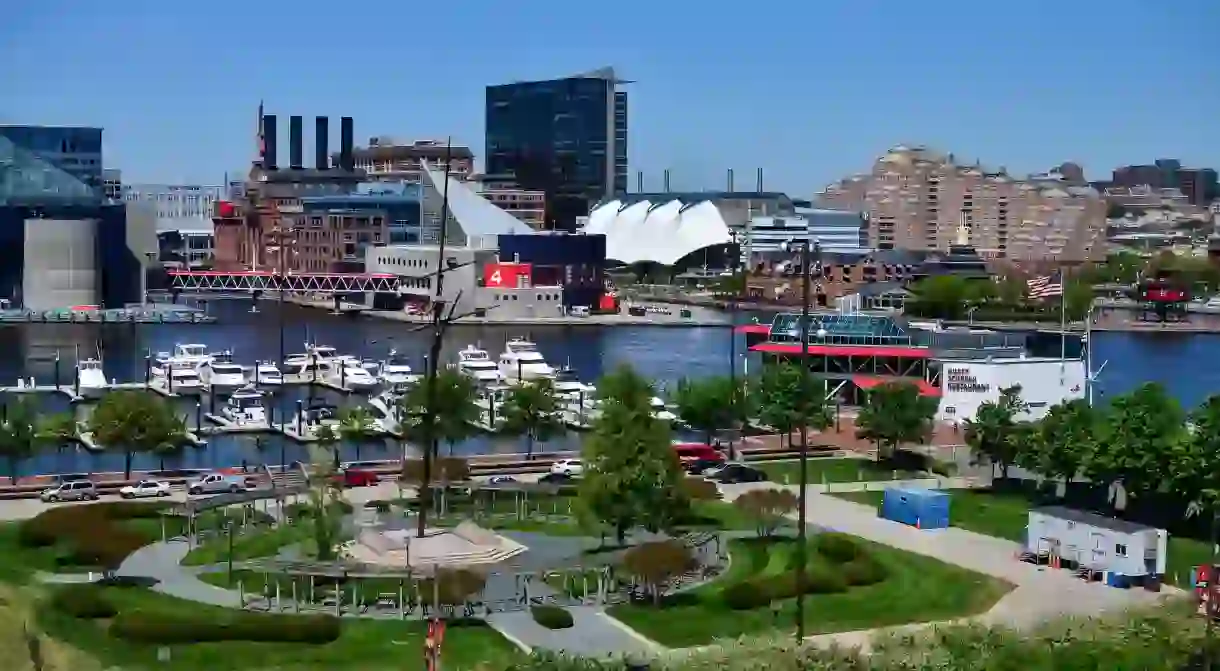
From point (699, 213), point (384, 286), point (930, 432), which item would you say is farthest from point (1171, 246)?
point (930, 432)

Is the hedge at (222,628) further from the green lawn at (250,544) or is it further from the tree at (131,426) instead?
the tree at (131,426)

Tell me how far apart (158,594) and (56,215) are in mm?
17226

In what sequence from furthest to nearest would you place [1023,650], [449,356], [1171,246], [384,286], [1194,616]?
[1171,246] < [384,286] < [449,356] < [1194,616] < [1023,650]

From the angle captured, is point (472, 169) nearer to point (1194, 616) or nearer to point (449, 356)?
point (449, 356)

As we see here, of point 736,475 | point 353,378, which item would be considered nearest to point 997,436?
point 736,475

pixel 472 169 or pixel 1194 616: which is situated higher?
pixel 472 169

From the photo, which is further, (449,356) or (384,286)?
(384,286)

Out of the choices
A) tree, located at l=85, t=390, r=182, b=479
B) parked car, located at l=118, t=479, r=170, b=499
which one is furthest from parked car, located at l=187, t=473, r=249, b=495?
tree, located at l=85, t=390, r=182, b=479

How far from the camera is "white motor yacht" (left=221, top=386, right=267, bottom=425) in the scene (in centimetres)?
988

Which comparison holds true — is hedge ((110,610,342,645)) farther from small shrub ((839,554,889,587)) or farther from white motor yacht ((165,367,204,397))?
white motor yacht ((165,367,204,397))

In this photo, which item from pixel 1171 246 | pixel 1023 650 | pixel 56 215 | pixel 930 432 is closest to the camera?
pixel 1023 650

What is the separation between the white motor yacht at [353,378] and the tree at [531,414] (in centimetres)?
395

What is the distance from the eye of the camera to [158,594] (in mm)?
4699

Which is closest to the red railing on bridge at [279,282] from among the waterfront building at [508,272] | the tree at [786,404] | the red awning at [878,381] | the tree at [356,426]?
the waterfront building at [508,272]
